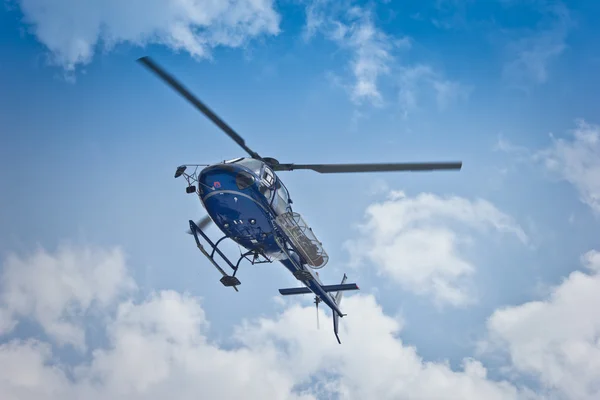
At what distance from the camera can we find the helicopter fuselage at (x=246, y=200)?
23.5 metres

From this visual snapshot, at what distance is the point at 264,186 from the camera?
2425cm

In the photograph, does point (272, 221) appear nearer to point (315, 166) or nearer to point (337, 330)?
point (315, 166)

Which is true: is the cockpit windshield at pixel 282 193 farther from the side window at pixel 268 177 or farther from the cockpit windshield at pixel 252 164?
the cockpit windshield at pixel 252 164

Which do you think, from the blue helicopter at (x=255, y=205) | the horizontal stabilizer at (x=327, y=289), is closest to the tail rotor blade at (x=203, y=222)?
the blue helicopter at (x=255, y=205)

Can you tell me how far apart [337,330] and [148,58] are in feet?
62.5

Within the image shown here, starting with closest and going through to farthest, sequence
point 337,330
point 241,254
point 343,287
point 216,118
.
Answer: point 216,118, point 241,254, point 343,287, point 337,330

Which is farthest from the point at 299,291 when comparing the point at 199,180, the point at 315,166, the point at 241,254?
the point at 199,180

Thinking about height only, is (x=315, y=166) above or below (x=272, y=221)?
above

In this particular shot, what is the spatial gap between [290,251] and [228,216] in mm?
A: 4022

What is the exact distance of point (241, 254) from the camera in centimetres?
2695

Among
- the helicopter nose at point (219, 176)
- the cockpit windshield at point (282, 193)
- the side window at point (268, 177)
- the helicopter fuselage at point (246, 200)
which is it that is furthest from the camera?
the cockpit windshield at point (282, 193)

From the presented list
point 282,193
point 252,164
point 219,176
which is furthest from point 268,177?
point 219,176

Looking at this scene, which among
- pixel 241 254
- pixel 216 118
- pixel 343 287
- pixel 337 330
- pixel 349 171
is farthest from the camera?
pixel 337 330

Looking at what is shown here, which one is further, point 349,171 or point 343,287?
point 343,287
